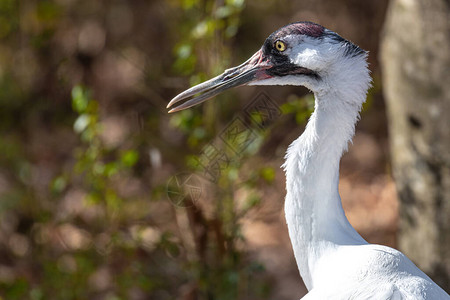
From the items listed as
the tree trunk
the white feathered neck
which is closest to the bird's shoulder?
the white feathered neck

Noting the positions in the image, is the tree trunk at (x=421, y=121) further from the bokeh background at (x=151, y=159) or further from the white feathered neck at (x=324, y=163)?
the white feathered neck at (x=324, y=163)

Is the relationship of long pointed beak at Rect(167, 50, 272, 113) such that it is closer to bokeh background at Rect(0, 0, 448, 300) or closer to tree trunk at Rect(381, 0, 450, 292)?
bokeh background at Rect(0, 0, 448, 300)

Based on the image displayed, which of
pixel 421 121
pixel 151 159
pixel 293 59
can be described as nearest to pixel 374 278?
pixel 293 59

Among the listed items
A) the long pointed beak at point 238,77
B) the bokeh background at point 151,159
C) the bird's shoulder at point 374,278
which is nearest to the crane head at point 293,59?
the long pointed beak at point 238,77

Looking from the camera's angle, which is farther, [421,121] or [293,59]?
[421,121]

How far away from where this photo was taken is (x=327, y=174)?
8.08 ft

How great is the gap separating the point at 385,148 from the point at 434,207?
3.06m

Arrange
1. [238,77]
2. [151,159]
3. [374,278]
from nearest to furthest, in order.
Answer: [374,278]
[238,77]
[151,159]

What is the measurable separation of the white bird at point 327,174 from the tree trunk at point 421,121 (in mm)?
1237

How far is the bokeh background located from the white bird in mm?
682

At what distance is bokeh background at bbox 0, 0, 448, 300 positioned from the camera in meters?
3.57

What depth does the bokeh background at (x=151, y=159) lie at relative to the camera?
3.57 metres

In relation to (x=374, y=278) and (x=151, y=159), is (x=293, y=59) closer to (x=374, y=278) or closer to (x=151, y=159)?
(x=374, y=278)

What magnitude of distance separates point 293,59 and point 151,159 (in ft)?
5.40
